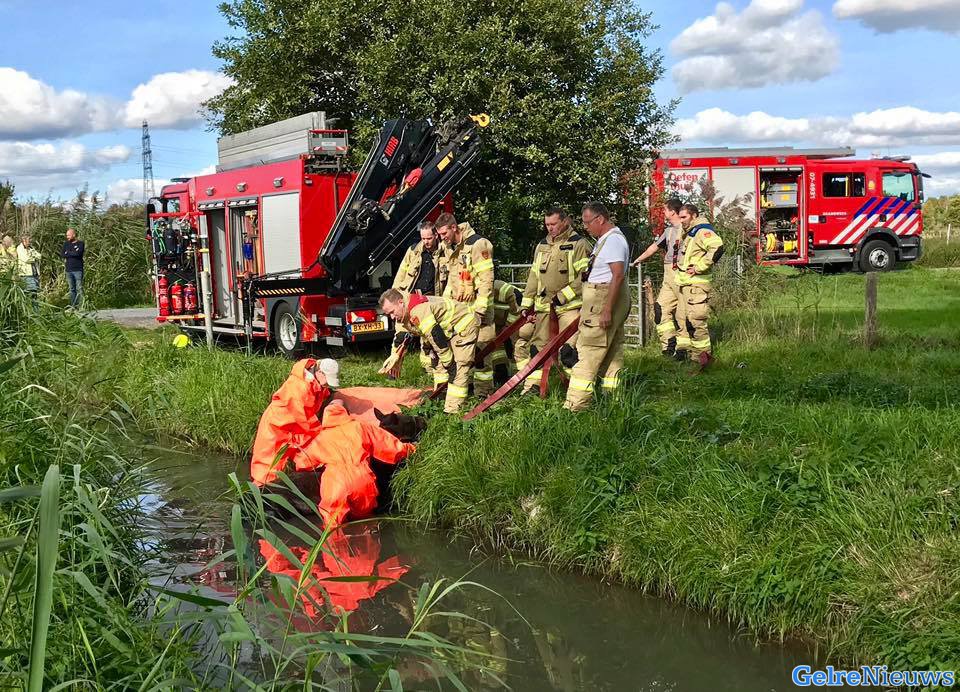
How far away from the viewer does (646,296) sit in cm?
1041

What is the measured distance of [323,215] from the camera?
11.3 metres

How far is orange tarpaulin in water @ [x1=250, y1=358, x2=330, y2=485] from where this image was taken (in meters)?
6.09

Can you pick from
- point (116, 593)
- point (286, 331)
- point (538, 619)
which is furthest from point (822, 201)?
point (116, 593)

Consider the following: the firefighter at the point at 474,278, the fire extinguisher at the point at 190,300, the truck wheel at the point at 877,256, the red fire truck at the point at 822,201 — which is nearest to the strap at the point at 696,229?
the firefighter at the point at 474,278

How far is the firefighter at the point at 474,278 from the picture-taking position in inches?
299

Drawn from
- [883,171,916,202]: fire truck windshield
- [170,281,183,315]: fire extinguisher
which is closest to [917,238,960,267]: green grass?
[883,171,916,202]: fire truck windshield

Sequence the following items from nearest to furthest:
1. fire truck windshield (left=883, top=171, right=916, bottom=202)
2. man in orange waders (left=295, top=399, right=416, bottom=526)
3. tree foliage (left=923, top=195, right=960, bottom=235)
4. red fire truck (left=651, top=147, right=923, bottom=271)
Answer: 1. man in orange waders (left=295, top=399, right=416, bottom=526)
2. red fire truck (left=651, top=147, right=923, bottom=271)
3. fire truck windshield (left=883, top=171, right=916, bottom=202)
4. tree foliage (left=923, top=195, right=960, bottom=235)

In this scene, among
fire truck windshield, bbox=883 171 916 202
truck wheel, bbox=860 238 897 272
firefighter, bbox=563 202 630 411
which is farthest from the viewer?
fire truck windshield, bbox=883 171 916 202

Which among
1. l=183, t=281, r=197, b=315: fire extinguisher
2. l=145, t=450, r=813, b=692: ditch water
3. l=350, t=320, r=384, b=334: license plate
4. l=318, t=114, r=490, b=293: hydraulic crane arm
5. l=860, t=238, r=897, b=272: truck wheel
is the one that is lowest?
l=145, t=450, r=813, b=692: ditch water

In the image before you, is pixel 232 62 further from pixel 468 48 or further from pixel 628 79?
pixel 628 79

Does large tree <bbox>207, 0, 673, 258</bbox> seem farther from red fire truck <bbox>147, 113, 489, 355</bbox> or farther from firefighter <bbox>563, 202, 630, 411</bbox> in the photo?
firefighter <bbox>563, 202, 630, 411</bbox>

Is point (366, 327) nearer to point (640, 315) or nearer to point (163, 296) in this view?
point (640, 315)

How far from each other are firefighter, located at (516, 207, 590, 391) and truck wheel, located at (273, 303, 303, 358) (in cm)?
414

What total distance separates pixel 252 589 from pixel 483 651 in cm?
157
